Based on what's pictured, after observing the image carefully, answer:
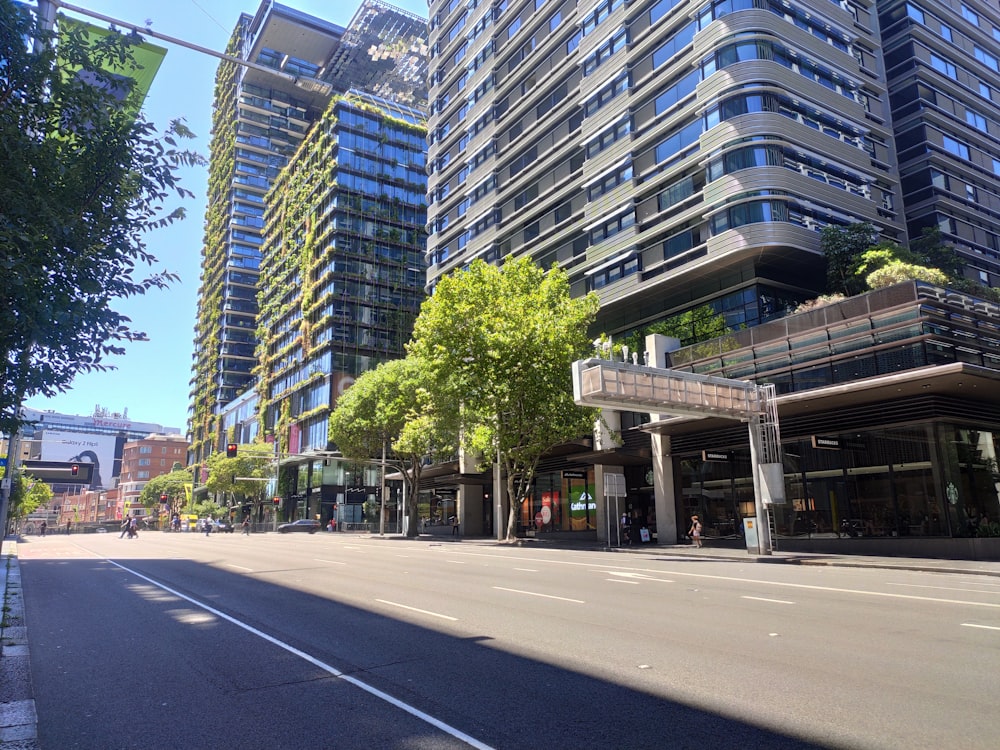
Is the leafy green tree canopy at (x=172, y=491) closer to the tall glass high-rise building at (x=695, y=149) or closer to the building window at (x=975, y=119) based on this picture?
the tall glass high-rise building at (x=695, y=149)

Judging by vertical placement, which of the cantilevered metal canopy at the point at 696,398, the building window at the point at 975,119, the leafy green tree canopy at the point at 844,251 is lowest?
the cantilevered metal canopy at the point at 696,398

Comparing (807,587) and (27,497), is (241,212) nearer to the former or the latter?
(27,497)

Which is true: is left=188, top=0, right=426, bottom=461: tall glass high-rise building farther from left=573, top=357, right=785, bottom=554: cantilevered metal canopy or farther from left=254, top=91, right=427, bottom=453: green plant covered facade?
left=573, top=357, right=785, bottom=554: cantilevered metal canopy

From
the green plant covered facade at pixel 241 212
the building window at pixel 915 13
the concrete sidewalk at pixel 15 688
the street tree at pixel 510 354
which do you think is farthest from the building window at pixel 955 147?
the green plant covered facade at pixel 241 212

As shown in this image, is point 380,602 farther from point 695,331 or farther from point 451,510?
point 451,510

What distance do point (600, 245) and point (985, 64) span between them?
33512 mm

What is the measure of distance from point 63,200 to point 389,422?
137 feet

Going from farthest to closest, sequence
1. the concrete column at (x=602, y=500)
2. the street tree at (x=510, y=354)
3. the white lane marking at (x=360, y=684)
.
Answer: the concrete column at (x=602, y=500)
the street tree at (x=510, y=354)
the white lane marking at (x=360, y=684)

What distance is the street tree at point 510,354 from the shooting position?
110 feet

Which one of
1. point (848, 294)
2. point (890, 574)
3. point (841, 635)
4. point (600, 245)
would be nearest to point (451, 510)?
point (600, 245)

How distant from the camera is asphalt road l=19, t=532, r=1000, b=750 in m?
5.41

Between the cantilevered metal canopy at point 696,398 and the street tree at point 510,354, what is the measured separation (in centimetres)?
887

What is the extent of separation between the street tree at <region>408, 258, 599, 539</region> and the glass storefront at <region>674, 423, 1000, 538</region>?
10.6m

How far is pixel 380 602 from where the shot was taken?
41.5ft
